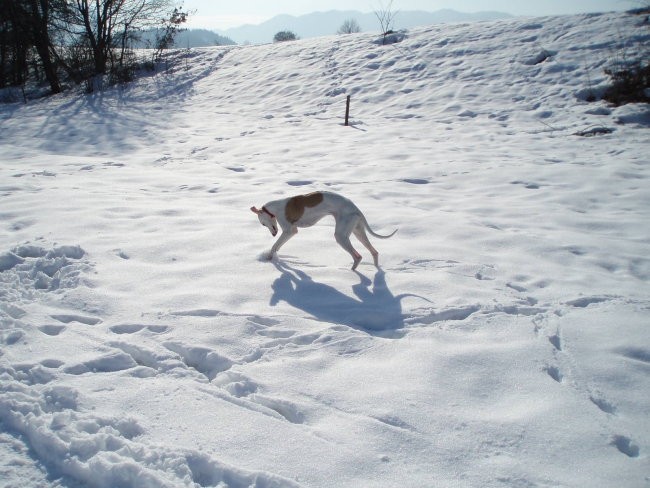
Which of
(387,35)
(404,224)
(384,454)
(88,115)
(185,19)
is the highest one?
(185,19)

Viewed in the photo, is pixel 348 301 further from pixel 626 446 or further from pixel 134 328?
pixel 626 446

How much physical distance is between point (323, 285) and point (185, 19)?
21.2 meters

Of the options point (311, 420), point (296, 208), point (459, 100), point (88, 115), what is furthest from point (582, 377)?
point (88, 115)

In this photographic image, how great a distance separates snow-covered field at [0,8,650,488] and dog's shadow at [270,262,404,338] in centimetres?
2

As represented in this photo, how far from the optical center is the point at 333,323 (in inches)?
131

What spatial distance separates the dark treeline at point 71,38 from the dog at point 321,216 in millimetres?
→ 16805

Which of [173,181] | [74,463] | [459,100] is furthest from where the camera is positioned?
[459,100]

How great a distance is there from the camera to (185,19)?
2045 centimetres

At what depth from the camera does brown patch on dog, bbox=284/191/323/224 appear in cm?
424

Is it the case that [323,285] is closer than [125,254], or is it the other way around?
[323,285]

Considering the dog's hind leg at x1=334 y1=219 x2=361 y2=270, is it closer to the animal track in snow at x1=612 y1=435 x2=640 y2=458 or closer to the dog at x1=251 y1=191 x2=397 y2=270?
the dog at x1=251 y1=191 x2=397 y2=270

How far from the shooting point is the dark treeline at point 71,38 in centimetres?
1720

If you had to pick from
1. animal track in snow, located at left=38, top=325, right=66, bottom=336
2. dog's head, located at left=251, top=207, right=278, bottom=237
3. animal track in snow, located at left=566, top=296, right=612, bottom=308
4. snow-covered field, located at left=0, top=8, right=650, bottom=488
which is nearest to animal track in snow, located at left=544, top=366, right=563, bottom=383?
snow-covered field, located at left=0, top=8, right=650, bottom=488

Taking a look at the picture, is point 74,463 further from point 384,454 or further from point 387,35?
point 387,35
